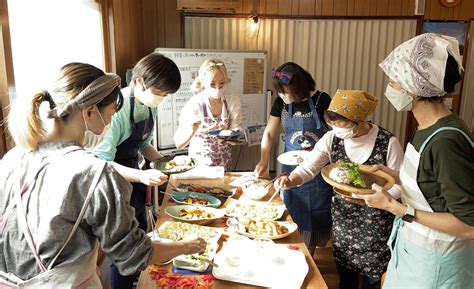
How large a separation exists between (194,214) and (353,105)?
920mm

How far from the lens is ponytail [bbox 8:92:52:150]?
1.05 m

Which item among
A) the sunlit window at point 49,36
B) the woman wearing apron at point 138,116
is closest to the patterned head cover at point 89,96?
the sunlit window at point 49,36

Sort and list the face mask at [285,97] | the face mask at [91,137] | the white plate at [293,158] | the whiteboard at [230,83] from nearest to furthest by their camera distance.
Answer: the face mask at [91,137], the white plate at [293,158], the face mask at [285,97], the whiteboard at [230,83]

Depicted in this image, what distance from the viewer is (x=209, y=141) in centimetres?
272

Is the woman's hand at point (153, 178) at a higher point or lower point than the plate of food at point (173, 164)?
higher

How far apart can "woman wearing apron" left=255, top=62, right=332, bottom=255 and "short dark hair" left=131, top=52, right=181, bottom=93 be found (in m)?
0.87

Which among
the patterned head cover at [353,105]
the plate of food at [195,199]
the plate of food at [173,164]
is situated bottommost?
the plate of food at [195,199]

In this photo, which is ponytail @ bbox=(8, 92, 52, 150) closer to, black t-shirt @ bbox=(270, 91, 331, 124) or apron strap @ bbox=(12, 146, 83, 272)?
apron strap @ bbox=(12, 146, 83, 272)

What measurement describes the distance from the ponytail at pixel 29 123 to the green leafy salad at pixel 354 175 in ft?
4.02

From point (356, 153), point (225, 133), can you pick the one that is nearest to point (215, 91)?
point (225, 133)

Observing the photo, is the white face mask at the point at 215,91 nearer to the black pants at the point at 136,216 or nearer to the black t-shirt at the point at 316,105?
the black t-shirt at the point at 316,105

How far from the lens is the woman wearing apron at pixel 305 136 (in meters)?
2.54

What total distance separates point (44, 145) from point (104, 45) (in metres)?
2.01

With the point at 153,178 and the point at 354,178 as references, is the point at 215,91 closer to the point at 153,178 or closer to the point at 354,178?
the point at 153,178
